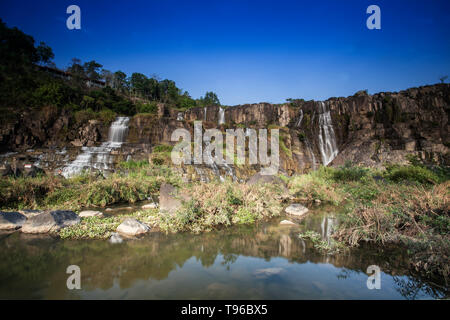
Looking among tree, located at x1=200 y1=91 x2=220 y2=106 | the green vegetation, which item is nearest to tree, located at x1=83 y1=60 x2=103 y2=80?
the green vegetation

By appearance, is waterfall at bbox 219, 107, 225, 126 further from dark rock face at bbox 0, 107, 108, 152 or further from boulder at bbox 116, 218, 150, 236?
boulder at bbox 116, 218, 150, 236

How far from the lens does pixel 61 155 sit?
754 inches

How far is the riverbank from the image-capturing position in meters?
4.73

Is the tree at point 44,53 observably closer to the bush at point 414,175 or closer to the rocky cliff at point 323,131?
the rocky cliff at point 323,131

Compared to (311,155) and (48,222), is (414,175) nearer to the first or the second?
(311,155)

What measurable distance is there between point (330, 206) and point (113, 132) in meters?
24.1

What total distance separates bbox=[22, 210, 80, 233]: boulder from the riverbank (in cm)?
28

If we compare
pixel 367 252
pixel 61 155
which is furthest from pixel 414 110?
pixel 61 155

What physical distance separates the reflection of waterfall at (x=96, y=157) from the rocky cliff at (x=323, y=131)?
82 centimetres

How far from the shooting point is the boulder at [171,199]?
7.11 metres

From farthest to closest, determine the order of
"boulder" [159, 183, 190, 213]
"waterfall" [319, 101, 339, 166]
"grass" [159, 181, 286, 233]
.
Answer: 1. "waterfall" [319, 101, 339, 166]
2. "boulder" [159, 183, 190, 213]
3. "grass" [159, 181, 286, 233]

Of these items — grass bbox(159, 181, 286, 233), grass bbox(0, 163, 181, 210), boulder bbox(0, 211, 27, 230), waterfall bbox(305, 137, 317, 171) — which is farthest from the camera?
waterfall bbox(305, 137, 317, 171)

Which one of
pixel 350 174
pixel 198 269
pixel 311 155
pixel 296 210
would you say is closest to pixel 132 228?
pixel 198 269

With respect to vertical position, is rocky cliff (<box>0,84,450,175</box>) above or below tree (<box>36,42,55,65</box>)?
below
